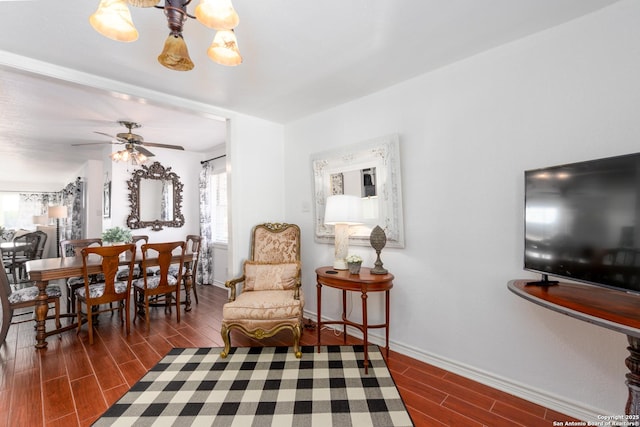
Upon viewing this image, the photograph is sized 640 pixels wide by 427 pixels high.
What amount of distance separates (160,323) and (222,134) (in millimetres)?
2915

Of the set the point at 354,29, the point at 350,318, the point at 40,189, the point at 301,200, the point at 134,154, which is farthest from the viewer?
the point at 40,189

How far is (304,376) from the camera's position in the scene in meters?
2.24

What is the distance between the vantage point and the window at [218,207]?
211 inches

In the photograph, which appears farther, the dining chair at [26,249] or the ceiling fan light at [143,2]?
the dining chair at [26,249]

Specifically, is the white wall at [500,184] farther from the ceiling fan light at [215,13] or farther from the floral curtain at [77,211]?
the floral curtain at [77,211]

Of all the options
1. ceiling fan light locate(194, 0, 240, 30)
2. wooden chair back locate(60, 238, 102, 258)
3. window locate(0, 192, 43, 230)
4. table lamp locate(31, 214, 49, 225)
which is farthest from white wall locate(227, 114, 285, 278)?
window locate(0, 192, 43, 230)

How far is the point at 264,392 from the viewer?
2.04 metres

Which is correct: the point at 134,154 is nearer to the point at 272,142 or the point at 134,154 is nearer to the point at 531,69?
the point at 272,142

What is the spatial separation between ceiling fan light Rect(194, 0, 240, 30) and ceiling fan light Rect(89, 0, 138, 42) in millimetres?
293

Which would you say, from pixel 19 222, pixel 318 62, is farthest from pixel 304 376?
pixel 19 222

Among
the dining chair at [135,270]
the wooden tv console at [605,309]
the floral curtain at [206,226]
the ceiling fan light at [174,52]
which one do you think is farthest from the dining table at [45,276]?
the wooden tv console at [605,309]

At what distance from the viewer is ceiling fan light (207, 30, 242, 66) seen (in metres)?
1.40

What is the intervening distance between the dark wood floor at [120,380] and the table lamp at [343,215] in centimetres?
92

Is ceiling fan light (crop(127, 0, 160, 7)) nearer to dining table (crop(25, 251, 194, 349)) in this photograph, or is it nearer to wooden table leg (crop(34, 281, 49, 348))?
dining table (crop(25, 251, 194, 349))
